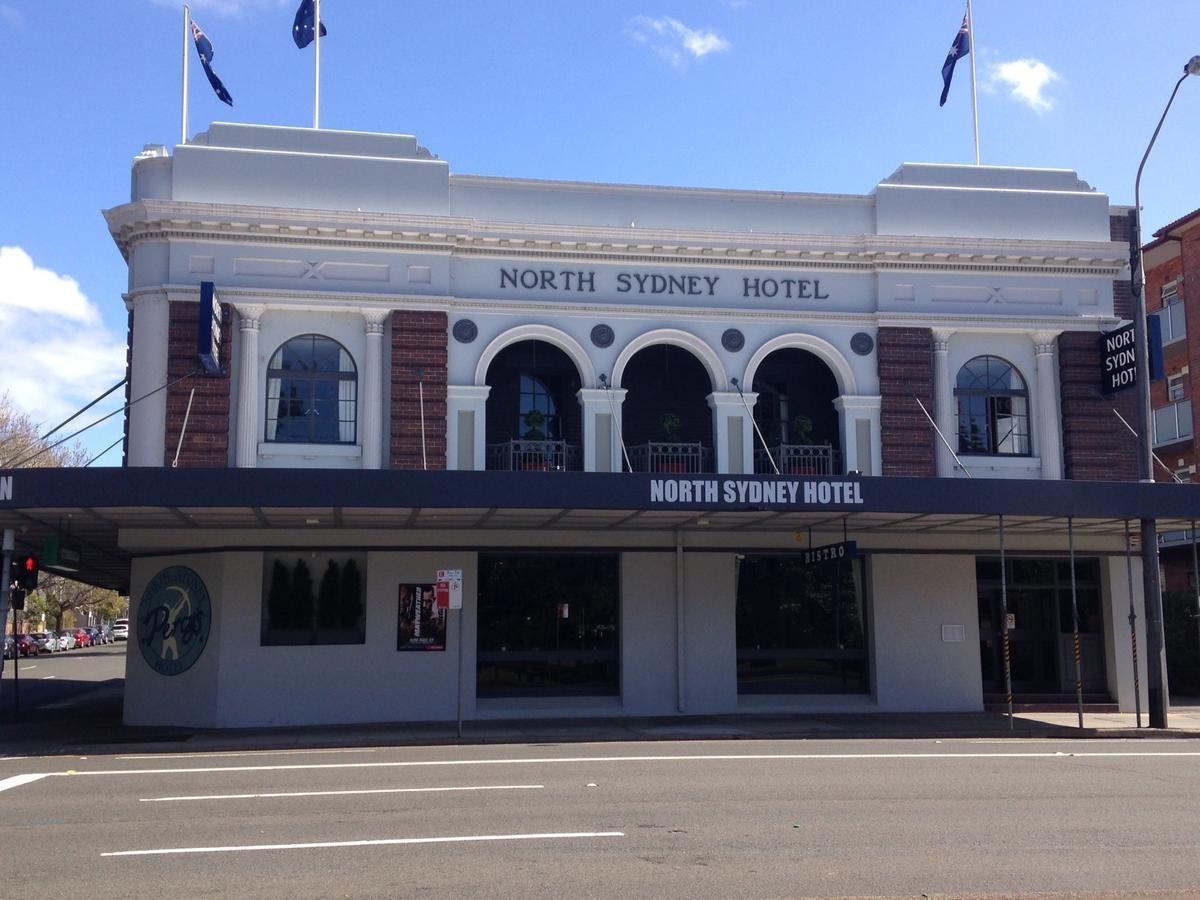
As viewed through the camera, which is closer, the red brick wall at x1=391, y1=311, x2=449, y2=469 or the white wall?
the red brick wall at x1=391, y1=311, x2=449, y2=469

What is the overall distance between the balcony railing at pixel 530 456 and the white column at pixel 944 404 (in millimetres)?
7200

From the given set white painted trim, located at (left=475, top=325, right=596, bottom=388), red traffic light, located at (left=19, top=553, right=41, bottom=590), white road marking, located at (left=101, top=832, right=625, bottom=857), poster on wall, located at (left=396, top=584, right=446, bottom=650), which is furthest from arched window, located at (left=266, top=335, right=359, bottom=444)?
white road marking, located at (left=101, top=832, right=625, bottom=857)

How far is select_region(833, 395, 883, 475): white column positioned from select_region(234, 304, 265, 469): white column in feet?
36.9

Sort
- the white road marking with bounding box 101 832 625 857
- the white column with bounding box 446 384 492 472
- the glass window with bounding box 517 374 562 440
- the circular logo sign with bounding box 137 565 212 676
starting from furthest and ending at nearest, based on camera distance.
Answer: the glass window with bounding box 517 374 562 440 → the white column with bounding box 446 384 492 472 → the circular logo sign with bounding box 137 565 212 676 → the white road marking with bounding box 101 832 625 857

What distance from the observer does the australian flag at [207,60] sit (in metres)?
24.5

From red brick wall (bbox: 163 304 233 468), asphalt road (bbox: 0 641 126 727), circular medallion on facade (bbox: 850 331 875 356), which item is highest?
circular medallion on facade (bbox: 850 331 875 356)

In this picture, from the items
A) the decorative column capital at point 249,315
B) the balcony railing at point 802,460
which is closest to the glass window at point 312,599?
the decorative column capital at point 249,315

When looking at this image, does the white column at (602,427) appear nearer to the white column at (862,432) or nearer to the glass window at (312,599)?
the white column at (862,432)

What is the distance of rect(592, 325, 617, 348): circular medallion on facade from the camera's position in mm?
23828

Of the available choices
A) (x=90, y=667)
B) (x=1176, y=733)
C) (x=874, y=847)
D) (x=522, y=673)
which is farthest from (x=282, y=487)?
(x=90, y=667)

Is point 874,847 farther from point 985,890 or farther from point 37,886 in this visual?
point 37,886

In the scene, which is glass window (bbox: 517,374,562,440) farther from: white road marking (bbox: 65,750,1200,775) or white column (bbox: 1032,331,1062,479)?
white column (bbox: 1032,331,1062,479)

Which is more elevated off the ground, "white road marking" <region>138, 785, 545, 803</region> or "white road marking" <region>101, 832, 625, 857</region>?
"white road marking" <region>101, 832, 625, 857</region>

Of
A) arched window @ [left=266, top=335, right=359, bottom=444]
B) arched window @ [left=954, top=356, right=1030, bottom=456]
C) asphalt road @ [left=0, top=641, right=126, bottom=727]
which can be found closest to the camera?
arched window @ [left=266, top=335, right=359, bottom=444]
